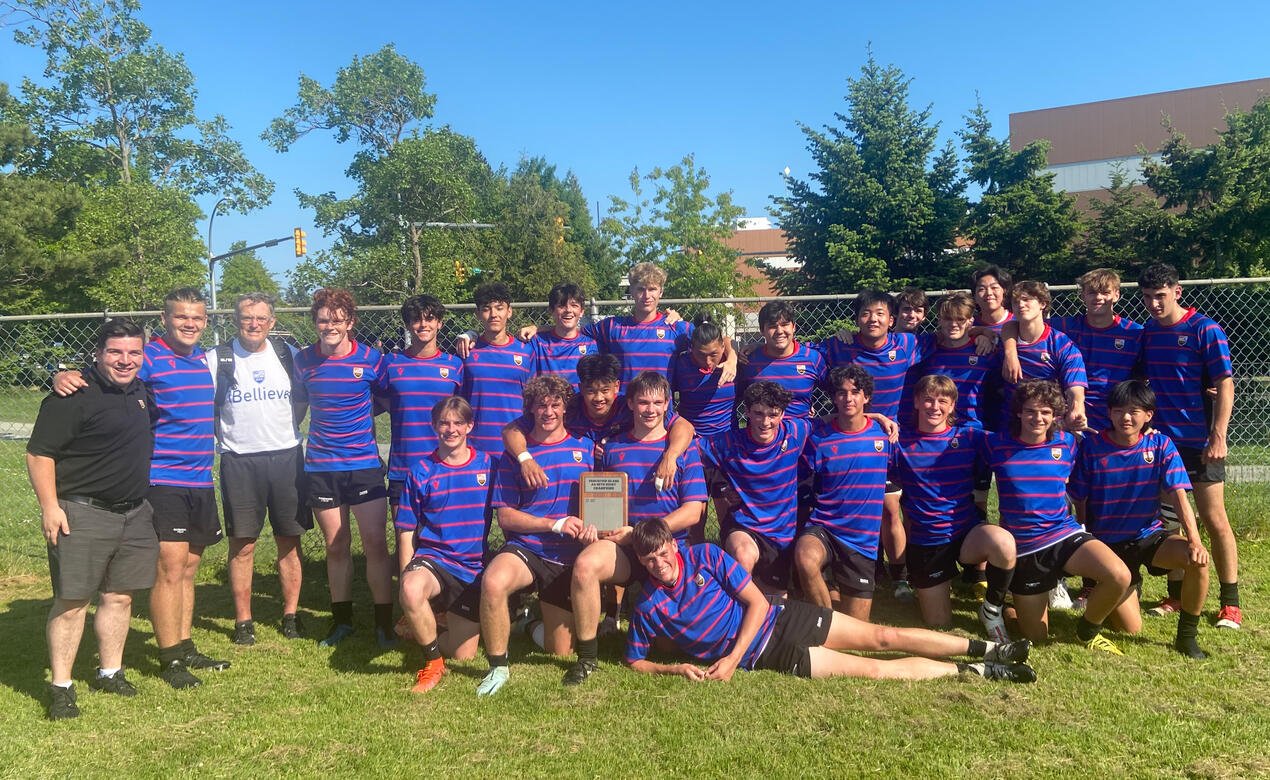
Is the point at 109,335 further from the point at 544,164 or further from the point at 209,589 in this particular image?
the point at 544,164

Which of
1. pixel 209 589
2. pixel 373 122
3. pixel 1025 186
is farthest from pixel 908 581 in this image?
pixel 373 122

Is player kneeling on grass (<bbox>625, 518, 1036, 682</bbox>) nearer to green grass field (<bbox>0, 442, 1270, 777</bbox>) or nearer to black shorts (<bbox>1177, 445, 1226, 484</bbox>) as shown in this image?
green grass field (<bbox>0, 442, 1270, 777</bbox>)

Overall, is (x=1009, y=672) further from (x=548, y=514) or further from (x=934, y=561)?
(x=548, y=514)

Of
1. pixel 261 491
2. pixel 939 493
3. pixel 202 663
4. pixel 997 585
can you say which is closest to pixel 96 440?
pixel 261 491

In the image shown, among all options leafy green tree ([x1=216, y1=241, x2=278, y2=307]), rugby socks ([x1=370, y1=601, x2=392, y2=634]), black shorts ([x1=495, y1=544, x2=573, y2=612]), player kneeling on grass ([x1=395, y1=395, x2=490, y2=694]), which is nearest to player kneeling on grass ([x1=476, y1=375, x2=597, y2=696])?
black shorts ([x1=495, y1=544, x2=573, y2=612])

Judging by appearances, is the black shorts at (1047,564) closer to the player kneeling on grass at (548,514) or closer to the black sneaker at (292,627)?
the player kneeling on grass at (548,514)

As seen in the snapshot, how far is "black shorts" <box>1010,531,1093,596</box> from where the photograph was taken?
171 inches

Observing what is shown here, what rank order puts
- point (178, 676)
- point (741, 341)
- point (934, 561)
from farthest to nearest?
point (741, 341) < point (934, 561) < point (178, 676)

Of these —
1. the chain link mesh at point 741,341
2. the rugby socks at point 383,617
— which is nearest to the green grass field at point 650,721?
the rugby socks at point 383,617

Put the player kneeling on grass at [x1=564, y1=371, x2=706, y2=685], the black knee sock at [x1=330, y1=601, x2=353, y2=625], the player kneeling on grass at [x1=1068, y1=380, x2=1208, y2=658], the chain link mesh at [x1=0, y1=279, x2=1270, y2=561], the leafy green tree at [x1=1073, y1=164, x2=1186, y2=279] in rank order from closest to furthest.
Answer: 1. the player kneeling on grass at [x1=564, y1=371, x2=706, y2=685]
2. the player kneeling on grass at [x1=1068, y1=380, x2=1208, y2=658]
3. the black knee sock at [x1=330, y1=601, x2=353, y2=625]
4. the chain link mesh at [x1=0, y1=279, x2=1270, y2=561]
5. the leafy green tree at [x1=1073, y1=164, x2=1186, y2=279]

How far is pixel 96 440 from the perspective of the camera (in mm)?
3926

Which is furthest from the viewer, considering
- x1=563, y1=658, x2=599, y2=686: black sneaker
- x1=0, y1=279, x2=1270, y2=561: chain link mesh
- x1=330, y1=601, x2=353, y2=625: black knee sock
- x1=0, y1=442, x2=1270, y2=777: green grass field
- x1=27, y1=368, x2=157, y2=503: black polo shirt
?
x1=0, y1=279, x2=1270, y2=561: chain link mesh

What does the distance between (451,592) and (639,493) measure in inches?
45.9

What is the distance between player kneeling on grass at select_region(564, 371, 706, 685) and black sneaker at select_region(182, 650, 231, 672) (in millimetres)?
1997
